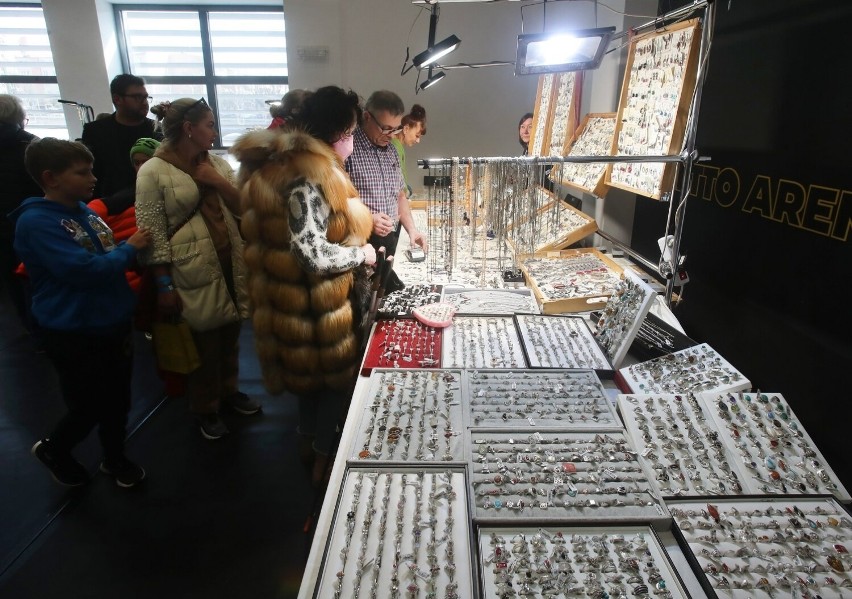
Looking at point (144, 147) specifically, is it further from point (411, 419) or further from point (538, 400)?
point (538, 400)

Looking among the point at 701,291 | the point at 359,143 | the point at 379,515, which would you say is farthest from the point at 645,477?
the point at 359,143

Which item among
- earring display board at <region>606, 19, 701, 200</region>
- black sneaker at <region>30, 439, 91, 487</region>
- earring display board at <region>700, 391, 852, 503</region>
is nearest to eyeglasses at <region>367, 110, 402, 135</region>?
earring display board at <region>606, 19, 701, 200</region>

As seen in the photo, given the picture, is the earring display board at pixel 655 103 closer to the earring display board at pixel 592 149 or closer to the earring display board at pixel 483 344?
the earring display board at pixel 592 149

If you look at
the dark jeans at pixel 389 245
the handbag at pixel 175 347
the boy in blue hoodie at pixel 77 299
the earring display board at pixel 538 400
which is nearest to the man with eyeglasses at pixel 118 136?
the boy in blue hoodie at pixel 77 299

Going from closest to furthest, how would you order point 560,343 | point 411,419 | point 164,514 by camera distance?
point 411,419, point 560,343, point 164,514

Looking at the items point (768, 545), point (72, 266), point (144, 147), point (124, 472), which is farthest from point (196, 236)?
point (768, 545)

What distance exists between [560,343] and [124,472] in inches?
88.8

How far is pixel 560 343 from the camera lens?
1941 mm

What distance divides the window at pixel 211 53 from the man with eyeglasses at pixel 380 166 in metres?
5.37

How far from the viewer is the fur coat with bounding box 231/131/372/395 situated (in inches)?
72.6

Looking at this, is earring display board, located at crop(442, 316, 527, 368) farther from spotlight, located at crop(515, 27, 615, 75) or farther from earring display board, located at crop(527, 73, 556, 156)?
earring display board, located at crop(527, 73, 556, 156)

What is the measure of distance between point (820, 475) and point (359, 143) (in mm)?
2417

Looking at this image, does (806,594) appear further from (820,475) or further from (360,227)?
(360,227)

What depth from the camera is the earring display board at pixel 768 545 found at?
985 millimetres
